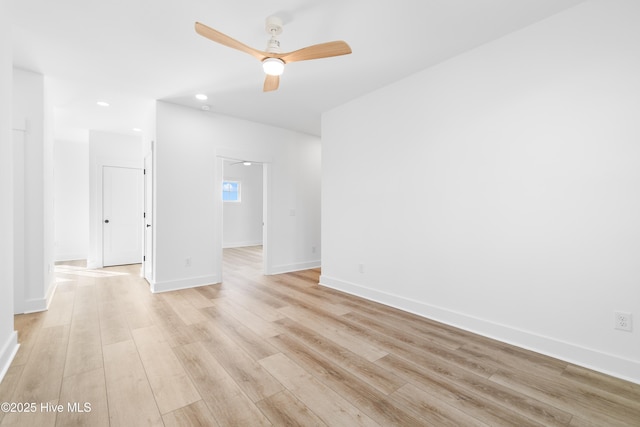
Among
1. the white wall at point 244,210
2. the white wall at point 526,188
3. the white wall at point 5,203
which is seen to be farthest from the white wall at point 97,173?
the white wall at point 526,188

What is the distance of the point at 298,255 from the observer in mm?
5367

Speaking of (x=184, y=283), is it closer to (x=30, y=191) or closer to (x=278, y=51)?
(x=30, y=191)

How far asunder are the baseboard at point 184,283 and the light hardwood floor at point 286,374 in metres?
0.66

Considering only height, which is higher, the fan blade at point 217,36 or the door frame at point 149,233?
the fan blade at point 217,36

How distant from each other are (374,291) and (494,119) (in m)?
2.33

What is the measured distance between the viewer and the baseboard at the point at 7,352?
1934 mm

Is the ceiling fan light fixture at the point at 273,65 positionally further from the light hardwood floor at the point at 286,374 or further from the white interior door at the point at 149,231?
the white interior door at the point at 149,231

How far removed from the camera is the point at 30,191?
3.15 metres

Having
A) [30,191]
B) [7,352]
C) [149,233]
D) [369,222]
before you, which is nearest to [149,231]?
[149,233]

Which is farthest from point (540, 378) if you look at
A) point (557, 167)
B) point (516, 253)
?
point (557, 167)

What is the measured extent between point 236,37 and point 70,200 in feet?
20.8

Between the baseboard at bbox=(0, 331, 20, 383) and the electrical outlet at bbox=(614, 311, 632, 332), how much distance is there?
427 centimetres

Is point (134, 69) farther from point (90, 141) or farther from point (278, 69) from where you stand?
point (90, 141)

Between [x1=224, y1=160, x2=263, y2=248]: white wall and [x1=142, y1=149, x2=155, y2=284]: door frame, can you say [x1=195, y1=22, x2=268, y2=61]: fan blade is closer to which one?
[x1=142, y1=149, x2=155, y2=284]: door frame
